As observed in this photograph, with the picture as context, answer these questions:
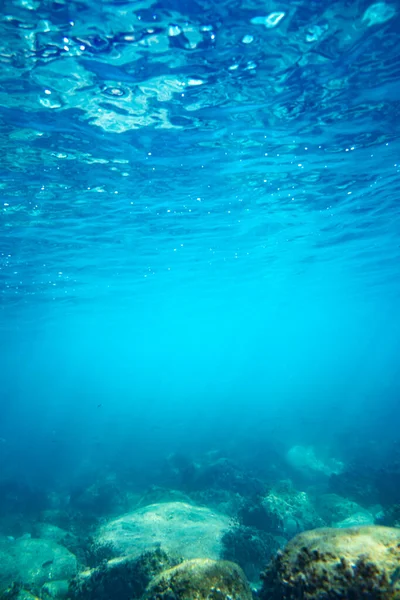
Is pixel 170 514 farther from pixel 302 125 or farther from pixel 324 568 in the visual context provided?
pixel 302 125

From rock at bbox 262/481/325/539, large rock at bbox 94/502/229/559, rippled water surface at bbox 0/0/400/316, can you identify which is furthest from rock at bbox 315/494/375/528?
rippled water surface at bbox 0/0/400/316

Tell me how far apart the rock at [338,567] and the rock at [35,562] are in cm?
963

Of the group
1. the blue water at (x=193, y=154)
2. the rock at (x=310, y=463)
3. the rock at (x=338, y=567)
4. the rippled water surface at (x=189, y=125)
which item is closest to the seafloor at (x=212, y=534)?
the rock at (x=338, y=567)

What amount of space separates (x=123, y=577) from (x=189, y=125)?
40.3ft

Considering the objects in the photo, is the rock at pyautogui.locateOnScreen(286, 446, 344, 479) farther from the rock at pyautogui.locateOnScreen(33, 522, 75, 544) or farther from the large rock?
the rock at pyautogui.locateOnScreen(33, 522, 75, 544)

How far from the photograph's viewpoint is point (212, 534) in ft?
35.8

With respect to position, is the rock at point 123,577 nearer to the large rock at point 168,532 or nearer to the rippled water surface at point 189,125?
the large rock at point 168,532

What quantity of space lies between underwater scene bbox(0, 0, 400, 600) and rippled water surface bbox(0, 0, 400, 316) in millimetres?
57

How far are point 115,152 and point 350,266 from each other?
2962 centimetres

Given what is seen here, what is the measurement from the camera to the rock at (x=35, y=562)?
10.4 m

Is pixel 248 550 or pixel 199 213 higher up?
pixel 199 213

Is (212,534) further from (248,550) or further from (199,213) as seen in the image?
(199,213)

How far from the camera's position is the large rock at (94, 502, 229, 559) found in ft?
32.2

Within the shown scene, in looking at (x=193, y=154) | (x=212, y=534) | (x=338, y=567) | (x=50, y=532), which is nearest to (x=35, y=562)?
(x=50, y=532)
